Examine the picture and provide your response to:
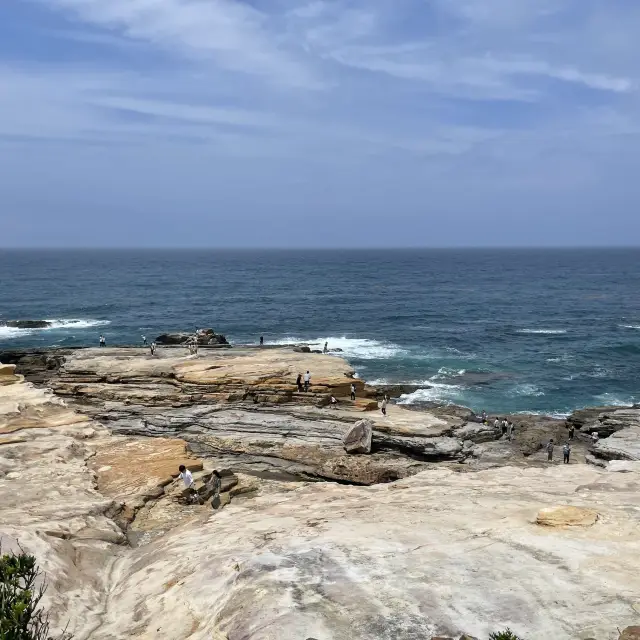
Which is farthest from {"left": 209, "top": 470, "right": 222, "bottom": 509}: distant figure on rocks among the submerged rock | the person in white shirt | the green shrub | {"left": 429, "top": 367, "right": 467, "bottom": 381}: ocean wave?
the submerged rock

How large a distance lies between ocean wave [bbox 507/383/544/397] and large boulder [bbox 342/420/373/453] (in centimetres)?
2413

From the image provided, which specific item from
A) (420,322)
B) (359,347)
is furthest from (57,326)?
(420,322)

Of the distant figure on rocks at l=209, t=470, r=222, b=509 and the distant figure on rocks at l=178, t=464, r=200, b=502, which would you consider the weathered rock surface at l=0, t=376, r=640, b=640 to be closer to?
the distant figure on rocks at l=178, t=464, r=200, b=502

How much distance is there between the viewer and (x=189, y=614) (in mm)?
11664

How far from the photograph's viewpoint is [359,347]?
208ft

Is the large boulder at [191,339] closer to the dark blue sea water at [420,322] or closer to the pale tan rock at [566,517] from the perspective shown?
the dark blue sea water at [420,322]

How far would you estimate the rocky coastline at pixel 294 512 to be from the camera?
1117 cm

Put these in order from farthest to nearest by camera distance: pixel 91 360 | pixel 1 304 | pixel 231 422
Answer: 1. pixel 1 304
2. pixel 91 360
3. pixel 231 422

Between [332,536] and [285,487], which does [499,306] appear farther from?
[332,536]

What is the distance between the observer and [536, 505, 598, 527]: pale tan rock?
47.7 ft

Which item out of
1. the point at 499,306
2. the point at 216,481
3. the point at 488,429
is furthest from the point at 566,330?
the point at 216,481

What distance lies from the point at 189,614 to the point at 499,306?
90679 mm

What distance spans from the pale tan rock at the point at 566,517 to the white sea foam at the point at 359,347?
4361 cm

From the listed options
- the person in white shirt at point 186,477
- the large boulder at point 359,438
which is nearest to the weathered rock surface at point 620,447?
the large boulder at point 359,438
